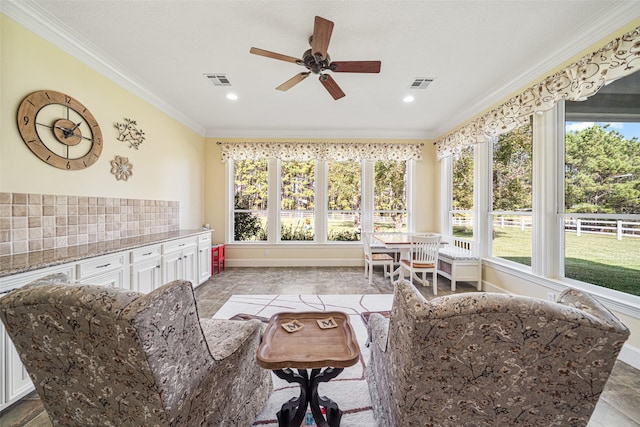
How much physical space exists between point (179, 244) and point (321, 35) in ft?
9.65

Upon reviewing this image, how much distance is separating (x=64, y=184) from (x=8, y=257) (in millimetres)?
786

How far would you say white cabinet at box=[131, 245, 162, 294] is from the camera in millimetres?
2416

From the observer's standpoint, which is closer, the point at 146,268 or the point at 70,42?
the point at 70,42

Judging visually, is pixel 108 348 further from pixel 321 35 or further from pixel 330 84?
pixel 330 84

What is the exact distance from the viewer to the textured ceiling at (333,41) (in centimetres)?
195

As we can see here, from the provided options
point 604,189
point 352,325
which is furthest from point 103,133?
point 604,189

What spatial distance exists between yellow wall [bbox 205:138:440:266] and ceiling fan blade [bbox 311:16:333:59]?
2.97 meters

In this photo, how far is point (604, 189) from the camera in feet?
7.37

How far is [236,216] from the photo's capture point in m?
5.15

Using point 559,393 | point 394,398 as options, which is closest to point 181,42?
point 394,398

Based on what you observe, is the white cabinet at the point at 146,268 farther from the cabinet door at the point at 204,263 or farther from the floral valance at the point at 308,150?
the floral valance at the point at 308,150

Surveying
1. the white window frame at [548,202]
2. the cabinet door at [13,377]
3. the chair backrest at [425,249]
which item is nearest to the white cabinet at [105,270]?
the cabinet door at [13,377]

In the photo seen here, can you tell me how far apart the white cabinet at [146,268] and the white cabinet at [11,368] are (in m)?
0.83

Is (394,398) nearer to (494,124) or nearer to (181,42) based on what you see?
(181,42)
